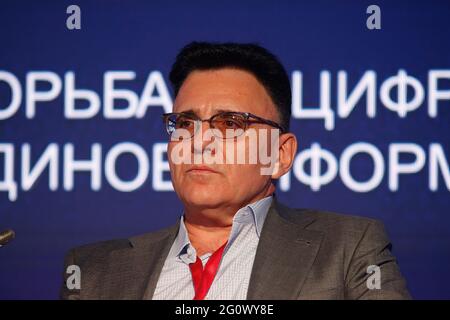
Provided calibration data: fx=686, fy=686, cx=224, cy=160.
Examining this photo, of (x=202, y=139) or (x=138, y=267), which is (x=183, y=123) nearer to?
(x=202, y=139)

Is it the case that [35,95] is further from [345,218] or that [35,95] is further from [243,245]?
[345,218]

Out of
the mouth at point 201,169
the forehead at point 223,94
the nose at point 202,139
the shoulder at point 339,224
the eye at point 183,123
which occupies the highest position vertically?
the forehead at point 223,94

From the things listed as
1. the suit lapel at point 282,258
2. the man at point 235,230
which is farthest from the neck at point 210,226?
the suit lapel at point 282,258

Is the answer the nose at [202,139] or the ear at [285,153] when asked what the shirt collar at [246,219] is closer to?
the ear at [285,153]

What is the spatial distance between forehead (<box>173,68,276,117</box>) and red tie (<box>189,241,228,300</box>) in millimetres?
431

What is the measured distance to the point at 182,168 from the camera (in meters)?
2.01

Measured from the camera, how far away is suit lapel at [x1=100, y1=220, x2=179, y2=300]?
199cm

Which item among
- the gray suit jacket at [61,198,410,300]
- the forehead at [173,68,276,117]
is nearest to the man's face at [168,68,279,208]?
the forehead at [173,68,276,117]

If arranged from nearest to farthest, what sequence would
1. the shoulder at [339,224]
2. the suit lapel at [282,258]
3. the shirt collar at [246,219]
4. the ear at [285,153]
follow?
the suit lapel at [282,258], the shoulder at [339,224], the shirt collar at [246,219], the ear at [285,153]

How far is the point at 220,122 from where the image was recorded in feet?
6.63

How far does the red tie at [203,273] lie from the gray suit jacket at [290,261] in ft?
0.35

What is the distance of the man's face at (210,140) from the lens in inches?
78.5

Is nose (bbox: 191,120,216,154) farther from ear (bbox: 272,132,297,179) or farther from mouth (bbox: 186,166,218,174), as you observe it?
ear (bbox: 272,132,297,179)
